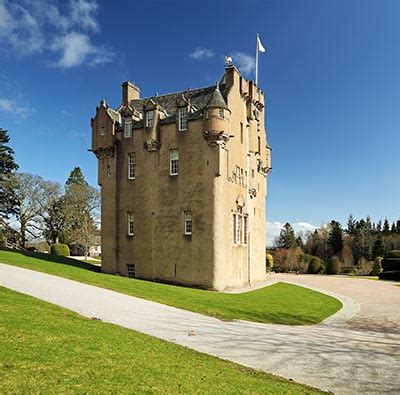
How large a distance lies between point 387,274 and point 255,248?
21766mm

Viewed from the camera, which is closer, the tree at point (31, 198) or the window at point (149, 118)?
the window at point (149, 118)

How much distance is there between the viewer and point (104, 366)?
7.56 m

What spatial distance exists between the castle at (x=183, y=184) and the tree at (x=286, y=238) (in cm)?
5589

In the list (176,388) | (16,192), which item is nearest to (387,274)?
(176,388)

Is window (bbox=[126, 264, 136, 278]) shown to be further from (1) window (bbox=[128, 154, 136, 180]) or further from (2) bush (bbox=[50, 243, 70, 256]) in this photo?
(2) bush (bbox=[50, 243, 70, 256])

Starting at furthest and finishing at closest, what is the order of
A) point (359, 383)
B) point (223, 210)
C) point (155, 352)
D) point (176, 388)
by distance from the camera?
point (223, 210), point (155, 352), point (359, 383), point (176, 388)

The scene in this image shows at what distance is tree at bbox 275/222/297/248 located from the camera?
89.9 metres

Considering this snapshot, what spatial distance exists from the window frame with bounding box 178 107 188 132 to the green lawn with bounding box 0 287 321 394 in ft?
71.3

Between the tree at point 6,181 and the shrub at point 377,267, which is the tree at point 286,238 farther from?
the tree at point 6,181

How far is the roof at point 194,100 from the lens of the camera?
2888 cm

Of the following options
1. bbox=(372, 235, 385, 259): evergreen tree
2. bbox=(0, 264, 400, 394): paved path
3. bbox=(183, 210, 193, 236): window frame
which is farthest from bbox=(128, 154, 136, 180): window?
bbox=(372, 235, 385, 259): evergreen tree

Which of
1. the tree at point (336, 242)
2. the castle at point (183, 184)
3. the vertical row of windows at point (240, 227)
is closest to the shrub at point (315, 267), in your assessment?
the tree at point (336, 242)

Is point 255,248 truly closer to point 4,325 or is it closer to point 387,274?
point 387,274

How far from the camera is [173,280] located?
29359 millimetres
